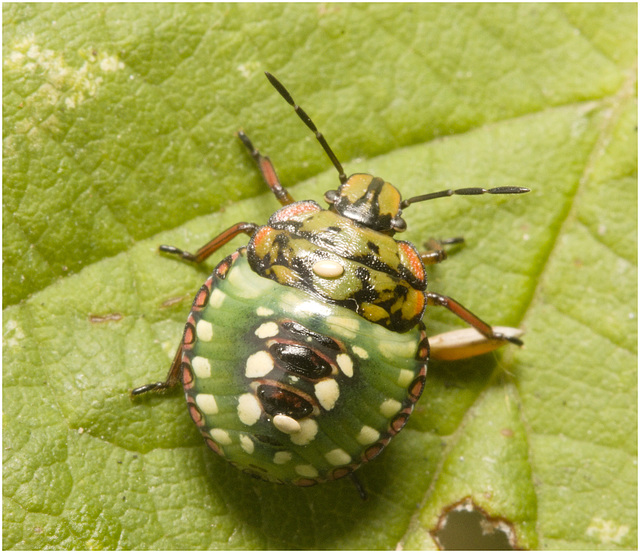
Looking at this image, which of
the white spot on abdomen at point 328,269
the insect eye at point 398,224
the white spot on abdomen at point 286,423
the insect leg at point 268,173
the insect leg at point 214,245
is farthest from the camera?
the insect leg at point 268,173

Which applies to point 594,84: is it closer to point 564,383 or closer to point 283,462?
point 564,383

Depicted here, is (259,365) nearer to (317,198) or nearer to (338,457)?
(338,457)

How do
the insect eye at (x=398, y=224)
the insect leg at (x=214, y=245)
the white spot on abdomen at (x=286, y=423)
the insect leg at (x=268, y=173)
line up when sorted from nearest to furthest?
1. the white spot on abdomen at (x=286, y=423)
2. the insect eye at (x=398, y=224)
3. the insect leg at (x=214, y=245)
4. the insect leg at (x=268, y=173)

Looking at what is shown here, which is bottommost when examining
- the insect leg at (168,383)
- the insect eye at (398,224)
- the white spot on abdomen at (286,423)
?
the insect leg at (168,383)

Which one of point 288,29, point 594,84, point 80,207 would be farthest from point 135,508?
point 594,84

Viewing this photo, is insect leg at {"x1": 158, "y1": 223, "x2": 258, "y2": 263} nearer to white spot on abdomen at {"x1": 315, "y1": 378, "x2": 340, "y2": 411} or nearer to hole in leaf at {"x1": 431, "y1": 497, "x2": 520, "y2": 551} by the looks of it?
white spot on abdomen at {"x1": 315, "y1": 378, "x2": 340, "y2": 411}

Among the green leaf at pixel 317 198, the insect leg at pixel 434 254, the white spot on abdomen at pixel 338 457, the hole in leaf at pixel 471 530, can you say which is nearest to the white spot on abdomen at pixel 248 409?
the white spot on abdomen at pixel 338 457

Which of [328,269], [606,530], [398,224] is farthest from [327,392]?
[606,530]

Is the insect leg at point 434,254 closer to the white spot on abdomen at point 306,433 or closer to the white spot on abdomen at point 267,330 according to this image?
the white spot on abdomen at point 267,330
